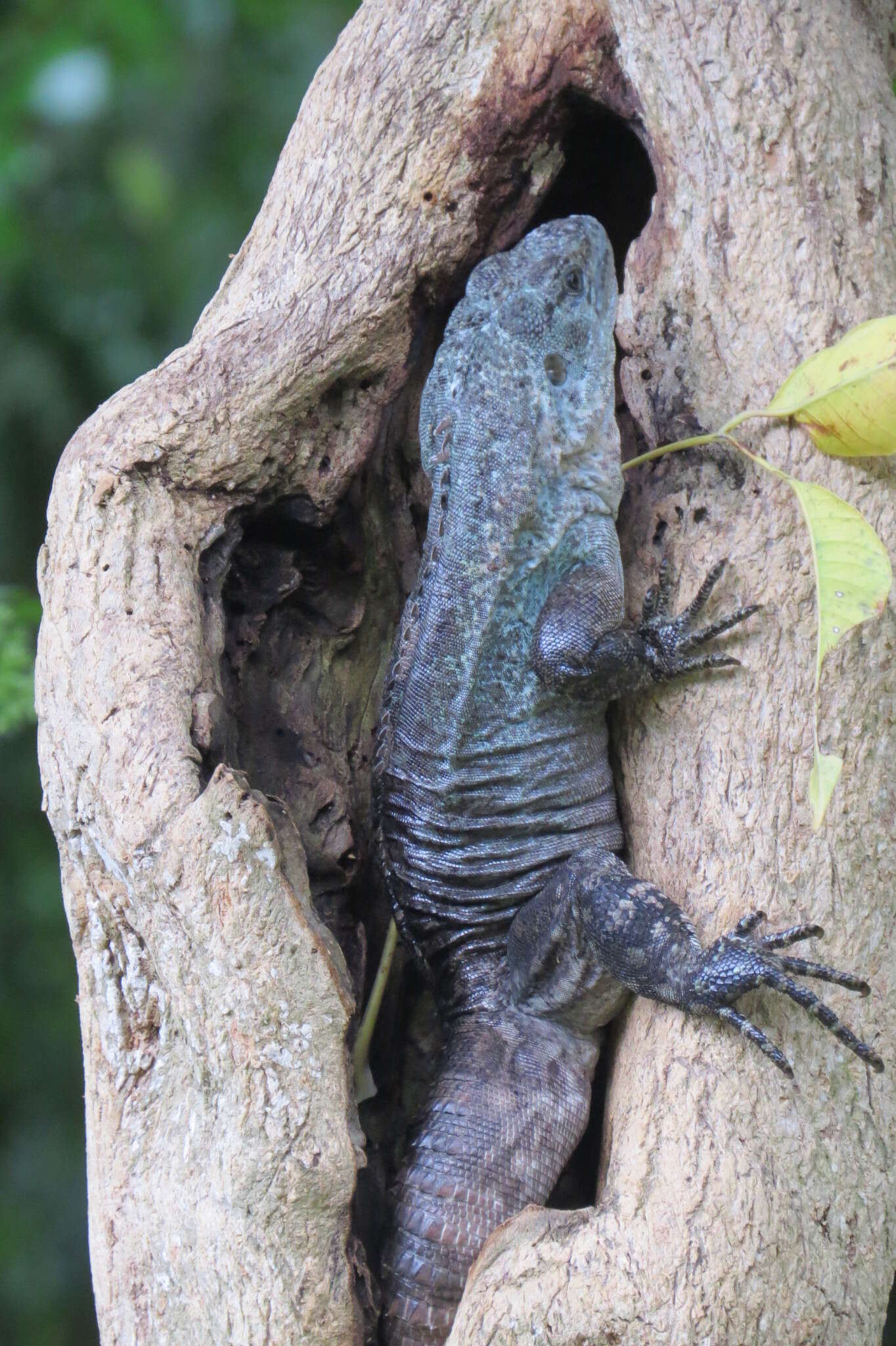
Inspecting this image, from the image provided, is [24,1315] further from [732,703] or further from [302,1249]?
[732,703]

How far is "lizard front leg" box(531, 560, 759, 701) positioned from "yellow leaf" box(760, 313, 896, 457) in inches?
15.0

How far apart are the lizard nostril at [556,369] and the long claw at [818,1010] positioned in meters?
1.62

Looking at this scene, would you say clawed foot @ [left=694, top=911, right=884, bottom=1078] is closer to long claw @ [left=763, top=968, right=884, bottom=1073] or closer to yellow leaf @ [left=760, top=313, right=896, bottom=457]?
long claw @ [left=763, top=968, right=884, bottom=1073]

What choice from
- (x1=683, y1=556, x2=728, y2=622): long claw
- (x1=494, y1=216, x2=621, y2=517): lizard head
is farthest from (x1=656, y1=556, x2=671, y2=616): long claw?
(x1=494, y1=216, x2=621, y2=517): lizard head

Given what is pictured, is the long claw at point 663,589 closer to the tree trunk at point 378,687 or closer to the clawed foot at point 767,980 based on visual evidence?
the tree trunk at point 378,687

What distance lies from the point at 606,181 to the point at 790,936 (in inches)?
92.5

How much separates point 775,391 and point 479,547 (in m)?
0.80

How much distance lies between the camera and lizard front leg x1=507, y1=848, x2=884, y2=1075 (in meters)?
2.48

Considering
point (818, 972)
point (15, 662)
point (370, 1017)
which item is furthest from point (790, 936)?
point (15, 662)

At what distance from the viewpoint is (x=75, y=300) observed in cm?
501

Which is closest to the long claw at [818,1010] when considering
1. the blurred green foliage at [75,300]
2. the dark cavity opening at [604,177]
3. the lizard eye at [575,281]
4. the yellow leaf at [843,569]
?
the yellow leaf at [843,569]

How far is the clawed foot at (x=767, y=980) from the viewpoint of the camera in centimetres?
246

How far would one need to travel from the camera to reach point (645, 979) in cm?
265

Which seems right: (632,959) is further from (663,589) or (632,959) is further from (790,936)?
(663,589)
